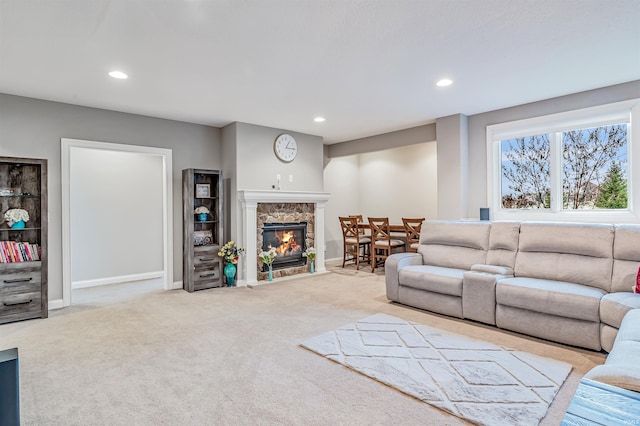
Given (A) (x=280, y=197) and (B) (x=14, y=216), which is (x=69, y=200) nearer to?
(B) (x=14, y=216)

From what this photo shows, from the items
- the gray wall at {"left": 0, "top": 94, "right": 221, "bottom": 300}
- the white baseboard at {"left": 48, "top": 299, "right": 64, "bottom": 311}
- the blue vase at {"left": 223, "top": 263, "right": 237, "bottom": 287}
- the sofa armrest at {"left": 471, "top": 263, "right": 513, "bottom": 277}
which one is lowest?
the white baseboard at {"left": 48, "top": 299, "right": 64, "bottom": 311}

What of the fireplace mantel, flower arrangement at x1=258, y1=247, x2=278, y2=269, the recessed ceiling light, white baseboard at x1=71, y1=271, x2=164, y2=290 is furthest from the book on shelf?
flower arrangement at x1=258, y1=247, x2=278, y2=269

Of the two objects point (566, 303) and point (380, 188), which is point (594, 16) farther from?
point (380, 188)

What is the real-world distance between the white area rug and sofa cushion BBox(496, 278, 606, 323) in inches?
18.9

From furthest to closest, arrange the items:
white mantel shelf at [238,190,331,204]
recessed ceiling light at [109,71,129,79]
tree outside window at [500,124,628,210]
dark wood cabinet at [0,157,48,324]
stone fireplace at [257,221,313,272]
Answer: stone fireplace at [257,221,313,272] < white mantel shelf at [238,190,331,204] < tree outside window at [500,124,628,210] < dark wood cabinet at [0,157,48,324] < recessed ceiling light at [109,71,129,79]

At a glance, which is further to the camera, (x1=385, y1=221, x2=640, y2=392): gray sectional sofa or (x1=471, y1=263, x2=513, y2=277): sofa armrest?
(x1=471, y1=263, x2=513, y2=277): sofa armrest

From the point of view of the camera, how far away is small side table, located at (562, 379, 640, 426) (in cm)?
111

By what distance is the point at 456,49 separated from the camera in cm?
290

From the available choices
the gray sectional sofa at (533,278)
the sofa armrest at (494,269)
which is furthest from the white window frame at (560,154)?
the sofa armrest at (494,269)

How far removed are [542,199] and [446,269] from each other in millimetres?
1795

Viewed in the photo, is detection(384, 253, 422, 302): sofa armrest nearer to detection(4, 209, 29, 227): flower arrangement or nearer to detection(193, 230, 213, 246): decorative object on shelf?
detection(193, 230, 213, 246): decorative object on shelf

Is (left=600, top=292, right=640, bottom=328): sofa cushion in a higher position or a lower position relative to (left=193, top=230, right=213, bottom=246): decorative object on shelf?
lower

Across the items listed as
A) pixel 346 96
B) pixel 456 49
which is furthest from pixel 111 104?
pixel 456 49

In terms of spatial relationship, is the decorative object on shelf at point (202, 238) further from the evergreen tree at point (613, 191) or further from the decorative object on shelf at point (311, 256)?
the evergreen tree at point (613, 191)
